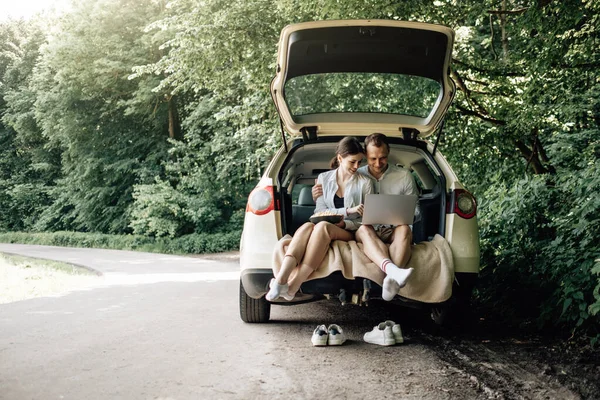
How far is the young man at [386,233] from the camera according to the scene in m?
4.14

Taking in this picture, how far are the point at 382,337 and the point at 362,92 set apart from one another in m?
3.70

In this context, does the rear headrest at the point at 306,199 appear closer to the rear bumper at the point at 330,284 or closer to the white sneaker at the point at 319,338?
the rear bumper at the point at 330,284

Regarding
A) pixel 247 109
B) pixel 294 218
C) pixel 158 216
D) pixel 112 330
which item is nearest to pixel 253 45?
pixel 247 109

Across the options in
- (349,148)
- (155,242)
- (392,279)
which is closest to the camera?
(392,279)

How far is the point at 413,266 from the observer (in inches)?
173

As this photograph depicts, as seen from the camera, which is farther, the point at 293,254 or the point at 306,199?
the point at 306,199

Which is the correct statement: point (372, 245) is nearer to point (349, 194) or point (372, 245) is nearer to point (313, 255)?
point (313, 255)

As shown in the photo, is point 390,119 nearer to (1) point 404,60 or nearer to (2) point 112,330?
(1) point 404,60

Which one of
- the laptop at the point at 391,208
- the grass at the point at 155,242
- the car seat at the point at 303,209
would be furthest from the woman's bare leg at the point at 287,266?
the grass at the point at 155,242

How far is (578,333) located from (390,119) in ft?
7.98

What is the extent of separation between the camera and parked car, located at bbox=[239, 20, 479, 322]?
454 centimetres

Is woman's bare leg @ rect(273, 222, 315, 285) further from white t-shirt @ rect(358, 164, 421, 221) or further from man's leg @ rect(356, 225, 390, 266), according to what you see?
white t-shirt @ rect(358, 164, 421, 221)

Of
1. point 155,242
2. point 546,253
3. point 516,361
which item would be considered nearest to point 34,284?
point 546,253

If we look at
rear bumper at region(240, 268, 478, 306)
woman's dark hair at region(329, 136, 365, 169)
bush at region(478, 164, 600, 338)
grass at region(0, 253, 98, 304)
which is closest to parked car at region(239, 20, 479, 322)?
rear bumper at region(240, 268, 478, 306)
